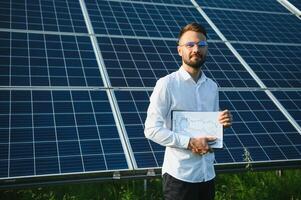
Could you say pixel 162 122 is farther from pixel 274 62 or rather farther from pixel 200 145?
pixel 274 62

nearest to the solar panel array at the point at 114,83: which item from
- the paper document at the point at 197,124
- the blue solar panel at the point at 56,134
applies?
the blue solar panel at the point at 56,134

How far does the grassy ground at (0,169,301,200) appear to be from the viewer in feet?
19.5

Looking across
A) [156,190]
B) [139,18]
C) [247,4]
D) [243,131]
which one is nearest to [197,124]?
[243,131]

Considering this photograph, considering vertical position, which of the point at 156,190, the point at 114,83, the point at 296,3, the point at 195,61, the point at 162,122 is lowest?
the point at 162,122

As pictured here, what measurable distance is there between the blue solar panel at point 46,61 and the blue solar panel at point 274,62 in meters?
3.26

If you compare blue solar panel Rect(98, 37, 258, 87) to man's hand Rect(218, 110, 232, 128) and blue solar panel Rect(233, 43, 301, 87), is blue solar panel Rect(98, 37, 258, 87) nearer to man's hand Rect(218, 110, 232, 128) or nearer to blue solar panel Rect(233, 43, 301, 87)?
blue solar panel Rect(233, 43, 301, 87)

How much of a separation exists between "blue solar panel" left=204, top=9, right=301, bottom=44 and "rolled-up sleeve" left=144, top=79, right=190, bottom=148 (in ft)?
19.5

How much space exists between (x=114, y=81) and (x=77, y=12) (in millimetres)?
2482

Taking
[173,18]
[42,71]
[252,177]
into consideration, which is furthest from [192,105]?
[173,18]

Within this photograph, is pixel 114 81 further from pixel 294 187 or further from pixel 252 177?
pixel 294 187

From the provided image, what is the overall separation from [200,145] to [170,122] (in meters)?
0.38

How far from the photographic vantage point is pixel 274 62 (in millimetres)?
8133

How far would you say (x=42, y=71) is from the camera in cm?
614

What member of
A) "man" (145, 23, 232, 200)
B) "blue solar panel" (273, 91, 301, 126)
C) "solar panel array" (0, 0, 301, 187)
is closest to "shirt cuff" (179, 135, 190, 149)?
"man" (145, 23, 232, 200)
